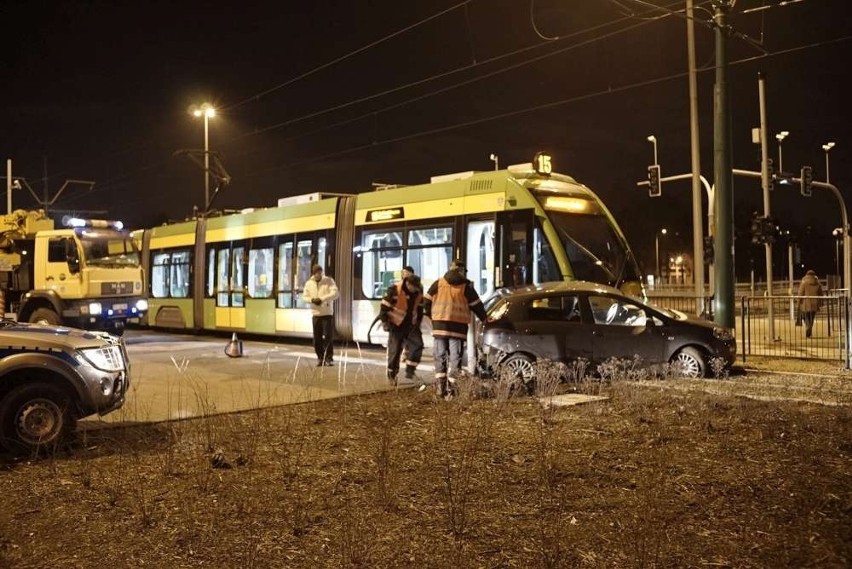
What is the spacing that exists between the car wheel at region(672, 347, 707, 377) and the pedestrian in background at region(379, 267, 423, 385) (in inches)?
146

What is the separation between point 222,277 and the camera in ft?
69.6

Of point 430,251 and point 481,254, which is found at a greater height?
point 430,251

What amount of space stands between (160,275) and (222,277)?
4.06 metres

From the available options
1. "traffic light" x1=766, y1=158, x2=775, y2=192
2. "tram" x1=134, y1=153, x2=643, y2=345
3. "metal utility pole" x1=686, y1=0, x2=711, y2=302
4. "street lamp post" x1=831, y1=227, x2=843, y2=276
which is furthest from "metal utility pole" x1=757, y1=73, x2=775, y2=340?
"tram" x1=134, y1=153, x2=643, y2=345

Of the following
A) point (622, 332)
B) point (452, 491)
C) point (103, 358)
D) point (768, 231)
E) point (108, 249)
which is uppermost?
point (768, 231)

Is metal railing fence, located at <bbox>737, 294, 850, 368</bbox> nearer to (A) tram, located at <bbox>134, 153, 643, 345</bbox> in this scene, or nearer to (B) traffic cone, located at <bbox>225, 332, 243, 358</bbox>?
(A) tram, located at <bbox>134, 153, 643, 345</bbox>

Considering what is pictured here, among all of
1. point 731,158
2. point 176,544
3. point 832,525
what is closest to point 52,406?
point 176,544

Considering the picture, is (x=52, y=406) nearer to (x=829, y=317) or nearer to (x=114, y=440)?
(x=114, y=440)

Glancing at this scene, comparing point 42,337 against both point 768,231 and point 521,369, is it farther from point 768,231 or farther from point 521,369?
point 768,231

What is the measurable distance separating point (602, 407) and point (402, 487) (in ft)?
12.3

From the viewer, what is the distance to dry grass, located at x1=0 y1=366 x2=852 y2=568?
15.0ft

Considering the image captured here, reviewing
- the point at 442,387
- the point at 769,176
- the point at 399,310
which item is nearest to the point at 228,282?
the point at 399,310

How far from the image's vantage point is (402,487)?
5.89 metres

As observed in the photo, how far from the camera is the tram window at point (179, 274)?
22844 millimetres
